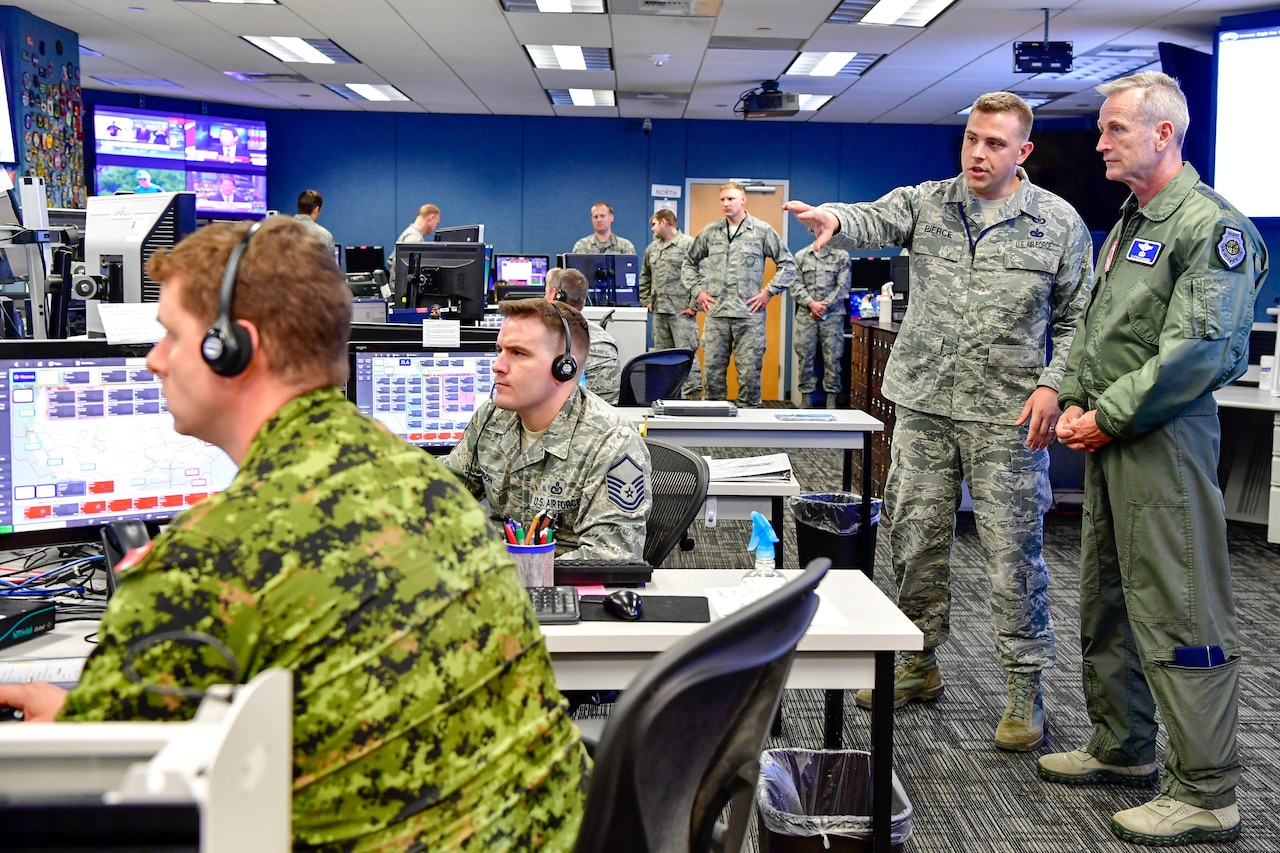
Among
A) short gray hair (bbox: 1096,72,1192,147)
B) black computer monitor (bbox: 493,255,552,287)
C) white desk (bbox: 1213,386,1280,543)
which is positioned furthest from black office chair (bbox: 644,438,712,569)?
black computer monitor (bbox: 493,255,552,287)

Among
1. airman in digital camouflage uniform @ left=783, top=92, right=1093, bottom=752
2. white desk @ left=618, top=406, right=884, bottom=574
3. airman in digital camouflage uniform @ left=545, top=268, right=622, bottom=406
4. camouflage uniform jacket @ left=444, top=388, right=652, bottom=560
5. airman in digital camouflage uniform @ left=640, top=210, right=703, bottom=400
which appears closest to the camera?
camouflage uniform jacket @ left=444, top=388, right=652, bottom=560

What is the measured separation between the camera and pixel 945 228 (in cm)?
303

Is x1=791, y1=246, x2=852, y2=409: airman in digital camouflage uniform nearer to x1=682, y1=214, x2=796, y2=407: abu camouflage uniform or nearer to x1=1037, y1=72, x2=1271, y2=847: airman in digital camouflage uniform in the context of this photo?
x1=682, y1=214, x2=796, y2=407: abu camouflage uniform

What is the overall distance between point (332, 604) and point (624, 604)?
36.5 inches

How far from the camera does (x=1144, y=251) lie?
2455 millimetres

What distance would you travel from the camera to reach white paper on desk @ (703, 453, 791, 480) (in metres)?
3.34

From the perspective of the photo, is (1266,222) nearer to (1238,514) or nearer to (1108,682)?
(1238,514)

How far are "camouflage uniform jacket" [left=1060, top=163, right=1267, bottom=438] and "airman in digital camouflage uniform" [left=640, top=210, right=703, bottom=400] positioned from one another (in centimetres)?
638

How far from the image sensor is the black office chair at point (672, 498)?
7.97 ft

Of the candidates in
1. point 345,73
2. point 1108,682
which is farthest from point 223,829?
point 345,73

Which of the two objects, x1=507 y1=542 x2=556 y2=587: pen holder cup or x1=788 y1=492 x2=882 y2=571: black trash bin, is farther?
x1=788 y1=492 x2=882 y2=571: black trash bin

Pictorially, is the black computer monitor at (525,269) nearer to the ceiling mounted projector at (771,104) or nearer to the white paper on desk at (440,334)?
the ceiling mounted projector at (771,104)

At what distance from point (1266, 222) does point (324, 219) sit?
353 inches

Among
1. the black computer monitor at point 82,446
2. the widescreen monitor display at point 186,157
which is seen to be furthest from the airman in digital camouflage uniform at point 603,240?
the black computer monitor at point 82,446
